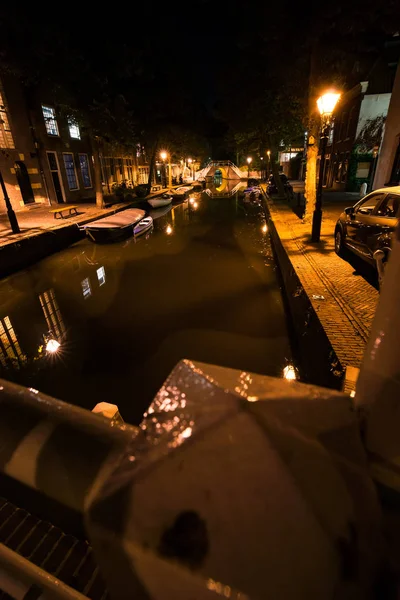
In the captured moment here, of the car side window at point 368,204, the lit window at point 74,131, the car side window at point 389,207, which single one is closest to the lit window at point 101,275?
the car side window at point 368,204

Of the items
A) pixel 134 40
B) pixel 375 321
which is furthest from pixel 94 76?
pixel 375 321

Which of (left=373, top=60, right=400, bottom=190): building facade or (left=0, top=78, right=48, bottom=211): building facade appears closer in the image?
(left=373, top=60, right=400, bottom=190): building facade

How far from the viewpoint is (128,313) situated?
729 centimetres

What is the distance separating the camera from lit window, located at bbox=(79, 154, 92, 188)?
23.9m

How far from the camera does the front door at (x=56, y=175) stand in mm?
20684

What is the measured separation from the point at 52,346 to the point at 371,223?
7472 mm

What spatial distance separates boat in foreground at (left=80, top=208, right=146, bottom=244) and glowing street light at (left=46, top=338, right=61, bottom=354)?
8.01m

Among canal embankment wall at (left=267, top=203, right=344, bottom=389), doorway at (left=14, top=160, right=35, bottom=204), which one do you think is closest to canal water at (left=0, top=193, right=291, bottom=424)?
canal embankment wall at (left=267, top=203, right=344, bottom=389)

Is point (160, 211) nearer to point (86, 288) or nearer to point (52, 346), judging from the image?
point (86, 288)

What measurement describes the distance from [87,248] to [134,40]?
18.1m

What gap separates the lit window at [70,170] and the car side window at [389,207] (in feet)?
71.9

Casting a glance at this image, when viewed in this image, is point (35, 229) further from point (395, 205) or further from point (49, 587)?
point (49, 587)

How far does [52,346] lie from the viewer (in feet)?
20.1

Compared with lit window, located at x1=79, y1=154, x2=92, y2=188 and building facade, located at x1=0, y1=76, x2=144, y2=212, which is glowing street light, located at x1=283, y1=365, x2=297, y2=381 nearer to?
building facade, located at x1=0, y1=76, x2=144, y2=212
